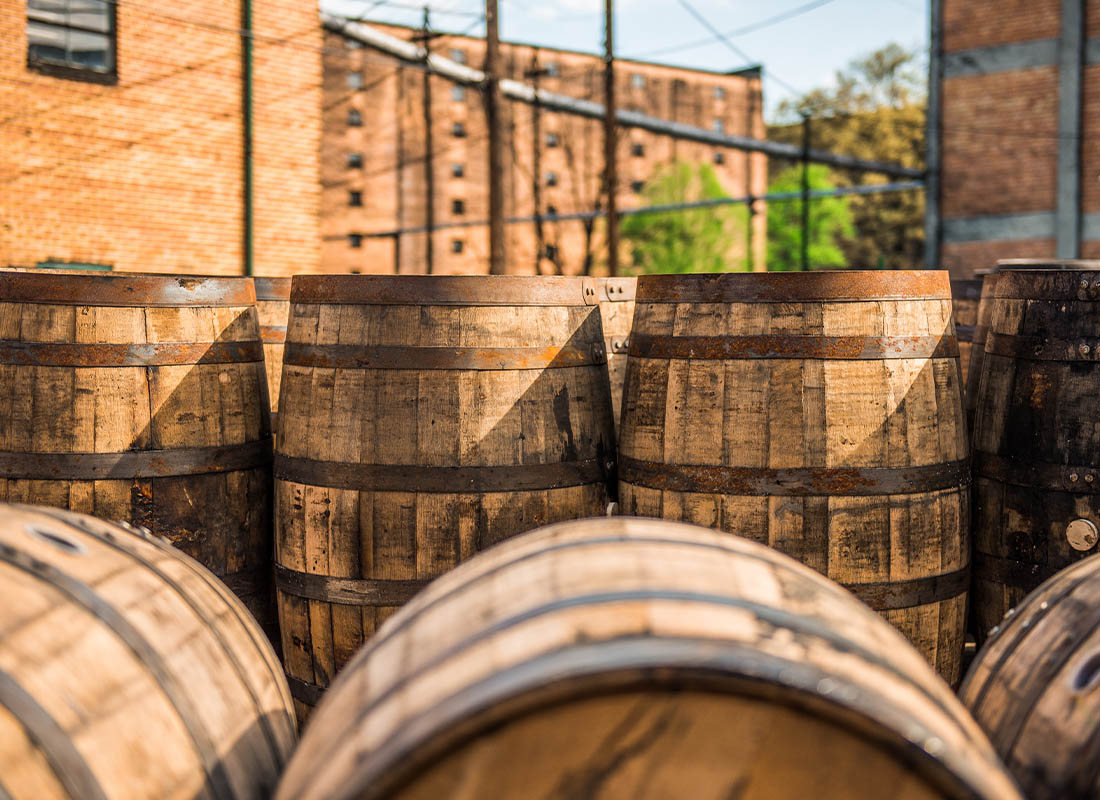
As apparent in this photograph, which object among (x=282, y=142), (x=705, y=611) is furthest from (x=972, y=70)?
(x=705, y=611)

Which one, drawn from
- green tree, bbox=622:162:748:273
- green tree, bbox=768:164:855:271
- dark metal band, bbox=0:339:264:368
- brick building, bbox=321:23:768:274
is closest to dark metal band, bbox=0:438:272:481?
dark metal band, bbox=0:339:264:368

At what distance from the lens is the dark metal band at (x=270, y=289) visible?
16.5 feet

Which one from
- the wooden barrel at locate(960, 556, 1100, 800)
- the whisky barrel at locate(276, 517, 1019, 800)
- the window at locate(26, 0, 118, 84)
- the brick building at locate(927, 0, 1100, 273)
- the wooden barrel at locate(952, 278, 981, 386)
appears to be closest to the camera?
the whisky barrel at locate(276, 517, 1019, 800)

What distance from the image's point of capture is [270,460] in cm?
415

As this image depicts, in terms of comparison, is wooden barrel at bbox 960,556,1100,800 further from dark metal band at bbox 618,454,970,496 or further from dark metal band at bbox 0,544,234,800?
dark metal band at bbox 0,544,234,800

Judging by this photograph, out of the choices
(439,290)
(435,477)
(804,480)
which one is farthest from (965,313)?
(435,477)

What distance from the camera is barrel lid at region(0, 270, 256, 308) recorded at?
371cm

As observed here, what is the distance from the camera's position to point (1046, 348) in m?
3.77

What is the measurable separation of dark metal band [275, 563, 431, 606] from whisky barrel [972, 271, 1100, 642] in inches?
84.5

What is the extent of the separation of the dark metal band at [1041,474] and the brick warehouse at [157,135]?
11926mm

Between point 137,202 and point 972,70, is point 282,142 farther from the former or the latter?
point 972,70

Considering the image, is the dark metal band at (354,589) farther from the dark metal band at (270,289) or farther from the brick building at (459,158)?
the brick building at (459,158)

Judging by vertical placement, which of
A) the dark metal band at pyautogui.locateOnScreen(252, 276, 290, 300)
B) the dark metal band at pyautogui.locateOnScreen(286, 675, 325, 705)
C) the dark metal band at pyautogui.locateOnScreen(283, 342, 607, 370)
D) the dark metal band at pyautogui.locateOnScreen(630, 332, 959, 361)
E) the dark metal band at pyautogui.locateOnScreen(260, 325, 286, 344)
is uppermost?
the dark metal band at pyautogui.locateOnScreen(252, 276, 290, 300)

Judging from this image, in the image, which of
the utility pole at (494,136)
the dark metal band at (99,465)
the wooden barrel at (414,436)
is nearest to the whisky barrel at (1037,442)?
the wooden barrel at (414,436)
